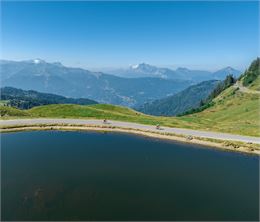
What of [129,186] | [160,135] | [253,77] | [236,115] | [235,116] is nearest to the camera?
[129,186]

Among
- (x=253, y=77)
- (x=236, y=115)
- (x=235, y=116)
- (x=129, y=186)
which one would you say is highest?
(x=253, y=77)

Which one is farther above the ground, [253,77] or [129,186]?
[253,77]

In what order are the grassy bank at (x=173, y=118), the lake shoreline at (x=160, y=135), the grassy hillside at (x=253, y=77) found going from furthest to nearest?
the grassy hillside at (x=253, y=77)
the grassy bank at (x=173, y=118)
the lake shoreline at (x=160, y=135)

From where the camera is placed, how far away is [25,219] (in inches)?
1157

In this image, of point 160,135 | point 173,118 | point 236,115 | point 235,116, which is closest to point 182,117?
point 173,118

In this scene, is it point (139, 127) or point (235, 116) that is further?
point (235, 116)

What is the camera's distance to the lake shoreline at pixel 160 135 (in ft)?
200

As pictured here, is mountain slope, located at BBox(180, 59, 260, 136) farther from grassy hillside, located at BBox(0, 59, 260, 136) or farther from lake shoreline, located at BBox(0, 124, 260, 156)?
lake shoreline, located at BBox(0, 124, 260, 156)

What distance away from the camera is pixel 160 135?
70688 mm

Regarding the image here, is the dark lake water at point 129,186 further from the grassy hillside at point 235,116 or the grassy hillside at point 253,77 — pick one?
the grassy hillside at point 253,77

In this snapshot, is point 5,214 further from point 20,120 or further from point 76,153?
point 20,120

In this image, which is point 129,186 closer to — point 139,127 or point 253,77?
point 139,127

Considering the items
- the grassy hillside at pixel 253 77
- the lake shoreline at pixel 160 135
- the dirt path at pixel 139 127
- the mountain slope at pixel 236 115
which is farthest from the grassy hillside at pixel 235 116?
the lake shoreline at pixel 160 135

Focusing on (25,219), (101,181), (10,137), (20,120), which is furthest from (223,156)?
(20,120)
